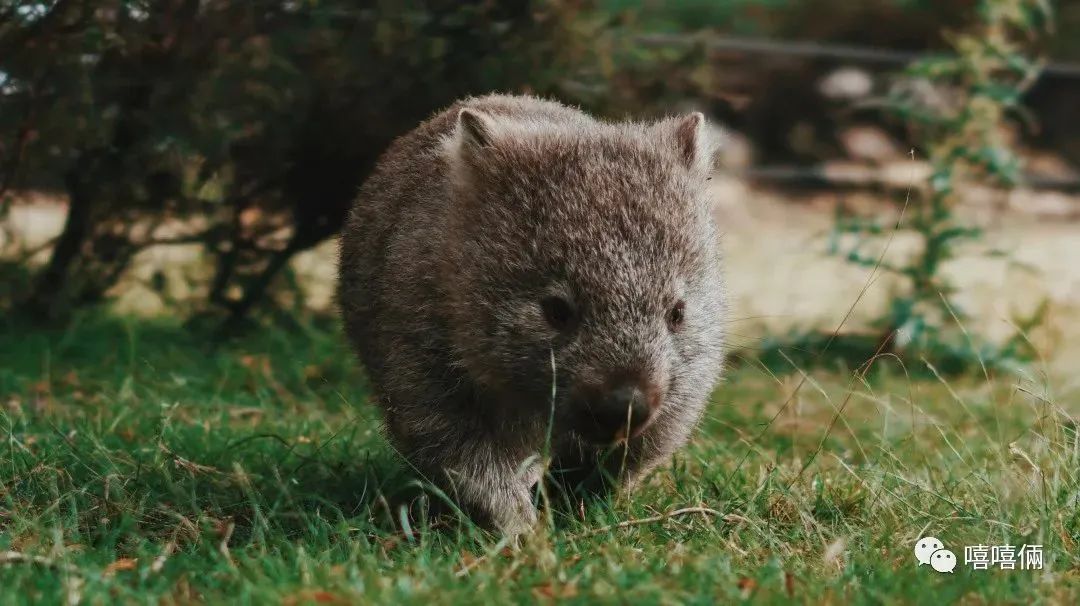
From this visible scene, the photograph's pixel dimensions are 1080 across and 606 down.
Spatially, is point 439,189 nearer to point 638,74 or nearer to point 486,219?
point 486,219

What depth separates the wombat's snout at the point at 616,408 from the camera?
3.22 m

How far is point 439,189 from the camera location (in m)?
3.88

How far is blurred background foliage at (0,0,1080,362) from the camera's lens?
5145mm

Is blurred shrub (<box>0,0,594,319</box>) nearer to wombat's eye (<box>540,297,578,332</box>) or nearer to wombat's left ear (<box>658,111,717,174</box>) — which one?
wombat's left ear (<box>658,111,717,174</box>)

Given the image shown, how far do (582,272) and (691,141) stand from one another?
74cm

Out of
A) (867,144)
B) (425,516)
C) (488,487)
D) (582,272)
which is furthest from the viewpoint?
(867,144)

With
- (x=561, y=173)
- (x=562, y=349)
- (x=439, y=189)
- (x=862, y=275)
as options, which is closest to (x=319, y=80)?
(x=439, y=189)

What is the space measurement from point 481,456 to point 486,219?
0.67 metres

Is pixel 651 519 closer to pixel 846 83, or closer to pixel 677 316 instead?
pixel 677 316

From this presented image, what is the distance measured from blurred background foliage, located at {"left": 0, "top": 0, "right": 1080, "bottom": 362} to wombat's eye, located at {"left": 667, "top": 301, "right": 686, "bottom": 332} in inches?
99.5

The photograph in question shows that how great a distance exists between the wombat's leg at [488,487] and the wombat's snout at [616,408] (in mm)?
370

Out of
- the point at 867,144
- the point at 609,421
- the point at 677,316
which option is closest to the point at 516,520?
the point at 609,421

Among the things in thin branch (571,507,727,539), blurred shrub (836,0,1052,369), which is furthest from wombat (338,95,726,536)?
blurred shrub (836,0,1052,369)

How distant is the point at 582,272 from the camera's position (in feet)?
11.1
